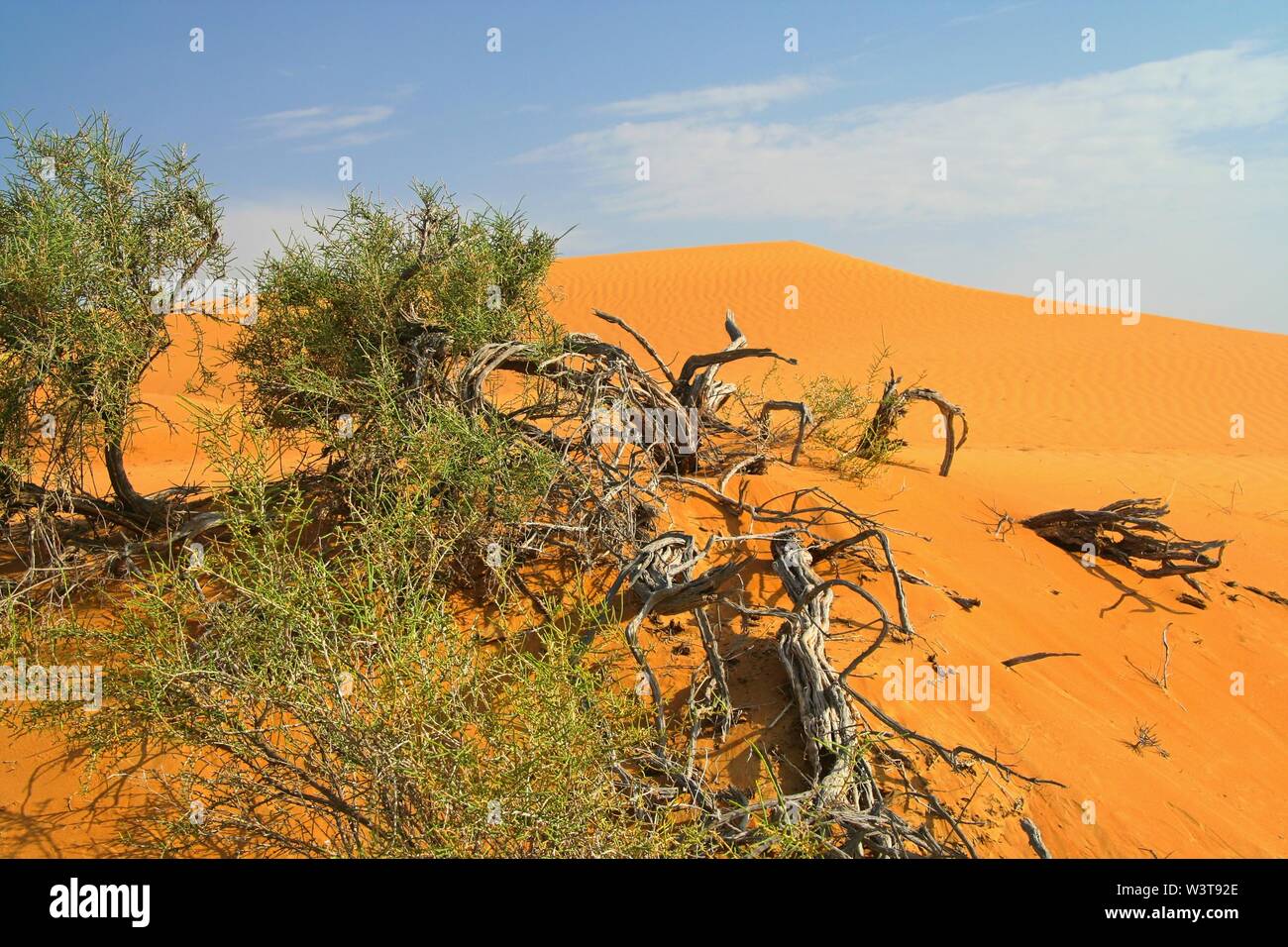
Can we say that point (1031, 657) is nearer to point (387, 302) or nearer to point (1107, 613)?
point (1107, 613)

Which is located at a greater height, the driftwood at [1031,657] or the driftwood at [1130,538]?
the driftwood at [1130,538]

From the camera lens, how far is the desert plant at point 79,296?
3699mm

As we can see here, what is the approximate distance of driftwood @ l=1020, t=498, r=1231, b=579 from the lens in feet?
18.9

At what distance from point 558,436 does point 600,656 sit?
1248 mm

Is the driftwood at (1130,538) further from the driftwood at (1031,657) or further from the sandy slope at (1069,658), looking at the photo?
the driftwood at (1031,657)

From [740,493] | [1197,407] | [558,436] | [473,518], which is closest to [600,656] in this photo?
[473,518]

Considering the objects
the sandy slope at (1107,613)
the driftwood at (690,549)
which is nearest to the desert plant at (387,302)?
the driftwood at (690,549)

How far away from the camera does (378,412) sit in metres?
3.89

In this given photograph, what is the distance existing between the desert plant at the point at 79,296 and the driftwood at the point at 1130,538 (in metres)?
5.57

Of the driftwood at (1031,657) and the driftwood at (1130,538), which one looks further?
the driftwood at (1130,538)

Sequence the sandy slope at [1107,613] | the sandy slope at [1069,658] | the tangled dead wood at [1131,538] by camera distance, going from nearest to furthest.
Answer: the sandy slope at [1069,658], the sandy slope at [1107,613], the tangled dead wood at [1131,538]

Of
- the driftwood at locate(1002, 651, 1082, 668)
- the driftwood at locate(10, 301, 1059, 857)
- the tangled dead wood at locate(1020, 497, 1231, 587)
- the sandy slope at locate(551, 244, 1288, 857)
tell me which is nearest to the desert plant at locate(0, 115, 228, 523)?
the driftwood at locate(10, 301, 1059, 857)

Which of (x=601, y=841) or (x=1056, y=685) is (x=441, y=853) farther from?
(x=1056, y=685)
